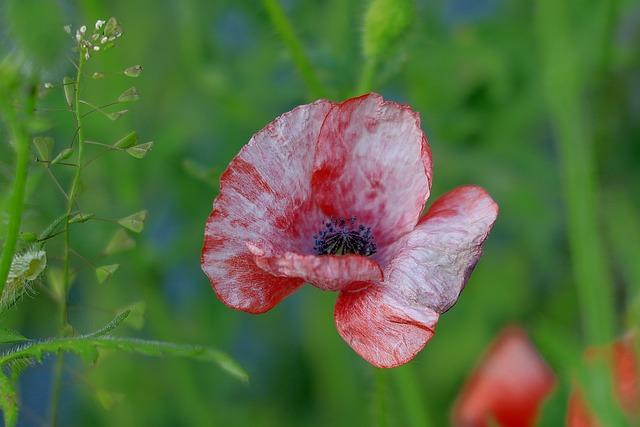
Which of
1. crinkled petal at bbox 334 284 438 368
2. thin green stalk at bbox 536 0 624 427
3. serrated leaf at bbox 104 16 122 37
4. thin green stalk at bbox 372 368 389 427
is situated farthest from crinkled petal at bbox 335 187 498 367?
thin green stalk at bbox 536 0 624 427

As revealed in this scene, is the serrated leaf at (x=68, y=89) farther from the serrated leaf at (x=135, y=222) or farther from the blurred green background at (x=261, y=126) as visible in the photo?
the blurred green background at (x=261, y=126)

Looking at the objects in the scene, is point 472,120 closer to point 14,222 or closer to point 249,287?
point 249,287

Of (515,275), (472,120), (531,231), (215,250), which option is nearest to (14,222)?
(215,250)

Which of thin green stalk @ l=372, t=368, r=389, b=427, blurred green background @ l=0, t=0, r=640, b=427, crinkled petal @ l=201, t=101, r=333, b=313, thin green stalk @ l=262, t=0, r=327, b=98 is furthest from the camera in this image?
blurred green background @ l=0, t=0, r=640, b=427

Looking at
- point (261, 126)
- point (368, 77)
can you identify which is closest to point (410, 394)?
point (368, 77)

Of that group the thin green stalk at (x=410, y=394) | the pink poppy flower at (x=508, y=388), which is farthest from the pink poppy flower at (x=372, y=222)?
the pink poppy flower at (x=508, y=388)

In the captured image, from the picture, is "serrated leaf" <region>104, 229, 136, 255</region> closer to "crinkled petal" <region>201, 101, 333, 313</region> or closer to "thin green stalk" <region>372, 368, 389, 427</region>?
"crinkled petal" <region>201, 101, 333, 313</region>

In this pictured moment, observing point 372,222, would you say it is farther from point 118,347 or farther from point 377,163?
point 118,347
